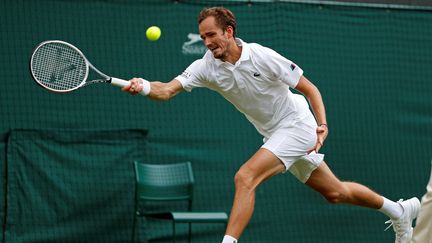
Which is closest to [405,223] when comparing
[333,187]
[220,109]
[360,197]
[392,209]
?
[392,209]

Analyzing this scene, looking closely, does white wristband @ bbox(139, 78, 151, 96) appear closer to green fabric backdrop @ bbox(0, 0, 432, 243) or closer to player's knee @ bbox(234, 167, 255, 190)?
player's knee @ bbox(234, 167, 255, 190)

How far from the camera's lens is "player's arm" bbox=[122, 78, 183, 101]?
569 cm

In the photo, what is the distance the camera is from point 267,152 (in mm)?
6062

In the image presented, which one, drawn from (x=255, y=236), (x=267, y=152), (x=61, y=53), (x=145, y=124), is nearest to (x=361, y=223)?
(x=255, y=236)

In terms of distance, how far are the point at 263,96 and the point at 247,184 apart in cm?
74

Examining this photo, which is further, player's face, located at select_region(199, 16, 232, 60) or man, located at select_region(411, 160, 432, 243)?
player's face, located at select_region(199, 16, 232, 60)

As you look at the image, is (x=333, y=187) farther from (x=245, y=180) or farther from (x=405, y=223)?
(x=245, y=180)

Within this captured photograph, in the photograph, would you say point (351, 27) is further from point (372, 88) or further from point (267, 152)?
point (267, 152)

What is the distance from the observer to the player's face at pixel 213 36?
5.98 m

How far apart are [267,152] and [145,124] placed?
2929 millimetres

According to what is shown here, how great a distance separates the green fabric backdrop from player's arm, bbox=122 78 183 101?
2.65 metres

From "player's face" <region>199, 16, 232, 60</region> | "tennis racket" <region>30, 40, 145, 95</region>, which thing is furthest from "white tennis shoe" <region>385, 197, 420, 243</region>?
"tennis racket" <region>30, 40, 145, 95</region>

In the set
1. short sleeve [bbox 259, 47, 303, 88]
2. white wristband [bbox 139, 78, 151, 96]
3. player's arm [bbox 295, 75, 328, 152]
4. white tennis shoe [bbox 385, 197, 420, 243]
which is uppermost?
short sleeve [bbox 259, 47, 303, 88]

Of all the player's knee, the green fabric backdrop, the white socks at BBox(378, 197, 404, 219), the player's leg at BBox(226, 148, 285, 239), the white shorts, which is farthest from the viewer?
the green fabric backdrop
